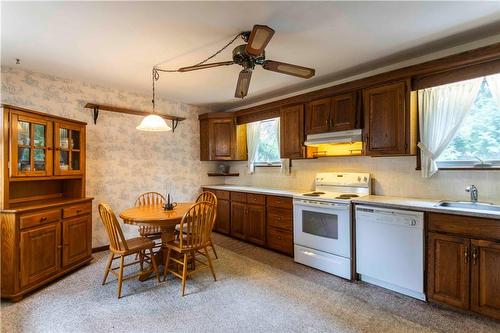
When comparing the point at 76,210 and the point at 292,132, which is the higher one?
the point at 292,132

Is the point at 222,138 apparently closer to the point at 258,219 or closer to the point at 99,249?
the point at 258,219

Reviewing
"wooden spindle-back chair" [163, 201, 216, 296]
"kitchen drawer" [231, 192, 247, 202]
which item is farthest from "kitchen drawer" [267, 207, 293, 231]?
"wooden spindle-back chair" [163, 201, 216, 296]

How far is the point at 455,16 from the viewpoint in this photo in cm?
201

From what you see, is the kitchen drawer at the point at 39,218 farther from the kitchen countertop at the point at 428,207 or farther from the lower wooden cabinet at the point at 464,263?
the lower wooden cabinet at the point at 464,263

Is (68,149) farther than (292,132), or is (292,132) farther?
(292,132)

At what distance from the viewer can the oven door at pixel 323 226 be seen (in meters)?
2.77

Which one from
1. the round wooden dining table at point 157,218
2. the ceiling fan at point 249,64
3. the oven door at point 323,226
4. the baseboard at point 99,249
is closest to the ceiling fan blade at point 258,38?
the ceiling fan at point 249,64

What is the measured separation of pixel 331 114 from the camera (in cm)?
325

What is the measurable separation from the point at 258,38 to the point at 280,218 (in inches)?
96.1

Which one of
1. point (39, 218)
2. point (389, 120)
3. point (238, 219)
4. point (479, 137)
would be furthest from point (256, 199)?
point (479, 137)

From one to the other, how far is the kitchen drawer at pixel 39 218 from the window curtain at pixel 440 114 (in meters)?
4.04

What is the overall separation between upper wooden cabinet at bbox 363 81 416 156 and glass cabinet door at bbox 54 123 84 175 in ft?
11.7

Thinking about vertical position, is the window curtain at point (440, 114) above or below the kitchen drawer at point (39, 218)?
above

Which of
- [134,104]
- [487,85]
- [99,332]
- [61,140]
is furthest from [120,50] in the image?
[487,85]
